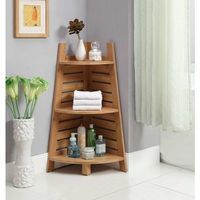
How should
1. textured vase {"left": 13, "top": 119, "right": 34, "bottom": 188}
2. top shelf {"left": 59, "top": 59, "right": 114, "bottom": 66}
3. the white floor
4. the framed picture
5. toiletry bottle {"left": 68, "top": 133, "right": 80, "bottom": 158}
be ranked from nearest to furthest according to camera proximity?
the white floor
textured vase {"left": 13, "top": 119, "right": 34, "bottom": 188}
the framed picture
top shelf {"left": 59, "top": 59, "right": 114, "bottom": 66}
toiletry bottle {"left": 68, "top": 133, "right": 80, "bottom": 158}

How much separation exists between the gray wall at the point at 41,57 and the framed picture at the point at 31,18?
4 cm

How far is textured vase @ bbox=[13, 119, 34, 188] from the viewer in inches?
106

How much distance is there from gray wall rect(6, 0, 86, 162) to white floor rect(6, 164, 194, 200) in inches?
11.8

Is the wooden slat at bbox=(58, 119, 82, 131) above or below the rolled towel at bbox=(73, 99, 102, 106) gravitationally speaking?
below

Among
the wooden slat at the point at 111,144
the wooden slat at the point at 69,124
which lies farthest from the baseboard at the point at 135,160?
the wooden slat at the point at 69,124

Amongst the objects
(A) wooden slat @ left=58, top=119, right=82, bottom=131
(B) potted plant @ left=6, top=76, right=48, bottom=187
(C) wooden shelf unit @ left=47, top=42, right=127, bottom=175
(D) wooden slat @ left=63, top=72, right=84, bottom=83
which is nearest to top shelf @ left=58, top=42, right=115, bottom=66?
(C) wooden shelf unit @ left=47, top=42, right=127, bottom=175

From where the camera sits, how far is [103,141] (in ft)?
10.3

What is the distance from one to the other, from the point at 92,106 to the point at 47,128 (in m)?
0.41

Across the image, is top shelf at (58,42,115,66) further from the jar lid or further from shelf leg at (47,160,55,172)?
shelf leg at (47,160,55,172)

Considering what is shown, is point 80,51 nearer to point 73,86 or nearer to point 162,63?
point 73,86

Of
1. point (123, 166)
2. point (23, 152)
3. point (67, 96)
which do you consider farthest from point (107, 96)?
point (23, 152)

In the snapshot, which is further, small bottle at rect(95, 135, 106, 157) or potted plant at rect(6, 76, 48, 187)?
small bottle at rect(95, 135, 106, 157)

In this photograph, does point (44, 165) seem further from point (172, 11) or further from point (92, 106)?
point (172, 11)
